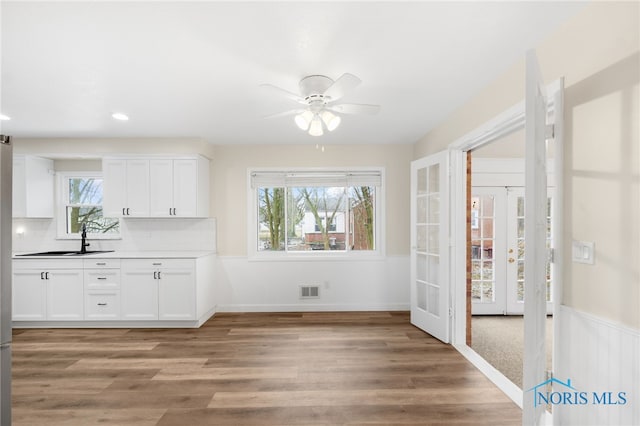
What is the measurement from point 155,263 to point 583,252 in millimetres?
4142

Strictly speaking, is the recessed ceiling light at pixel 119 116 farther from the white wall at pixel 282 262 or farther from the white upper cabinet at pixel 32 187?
the white upper cabinet at pixel 32 187

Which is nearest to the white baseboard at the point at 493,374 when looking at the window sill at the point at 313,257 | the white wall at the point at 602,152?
the white wall at the point at 602,152

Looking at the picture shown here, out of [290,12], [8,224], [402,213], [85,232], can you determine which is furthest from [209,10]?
[85,232]

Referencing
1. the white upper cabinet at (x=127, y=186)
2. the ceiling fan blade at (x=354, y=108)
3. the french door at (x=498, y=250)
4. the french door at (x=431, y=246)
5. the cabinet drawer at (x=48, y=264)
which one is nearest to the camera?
the ceiling fan blade at (x=354, y=108)

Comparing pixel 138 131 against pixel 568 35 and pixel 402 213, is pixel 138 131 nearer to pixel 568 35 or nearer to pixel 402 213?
pixel 402 213

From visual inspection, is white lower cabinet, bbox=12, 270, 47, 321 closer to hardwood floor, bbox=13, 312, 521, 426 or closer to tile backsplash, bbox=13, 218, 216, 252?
hardwood floor, bbox=13, 312, 521, 426

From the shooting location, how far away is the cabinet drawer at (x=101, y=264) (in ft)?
13.0

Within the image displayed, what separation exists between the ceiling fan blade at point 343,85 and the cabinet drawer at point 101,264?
3404mm

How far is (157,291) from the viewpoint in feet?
13.0

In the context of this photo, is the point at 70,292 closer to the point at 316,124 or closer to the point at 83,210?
the point at 83,210

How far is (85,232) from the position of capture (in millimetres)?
4488

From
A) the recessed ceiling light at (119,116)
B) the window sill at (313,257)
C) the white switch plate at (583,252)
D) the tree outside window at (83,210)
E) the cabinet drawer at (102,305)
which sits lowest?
the cabinet drawer at (102,305)

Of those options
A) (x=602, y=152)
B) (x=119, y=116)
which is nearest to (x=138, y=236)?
(x=119, y=116)

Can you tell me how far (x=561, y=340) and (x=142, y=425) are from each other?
2.66m
